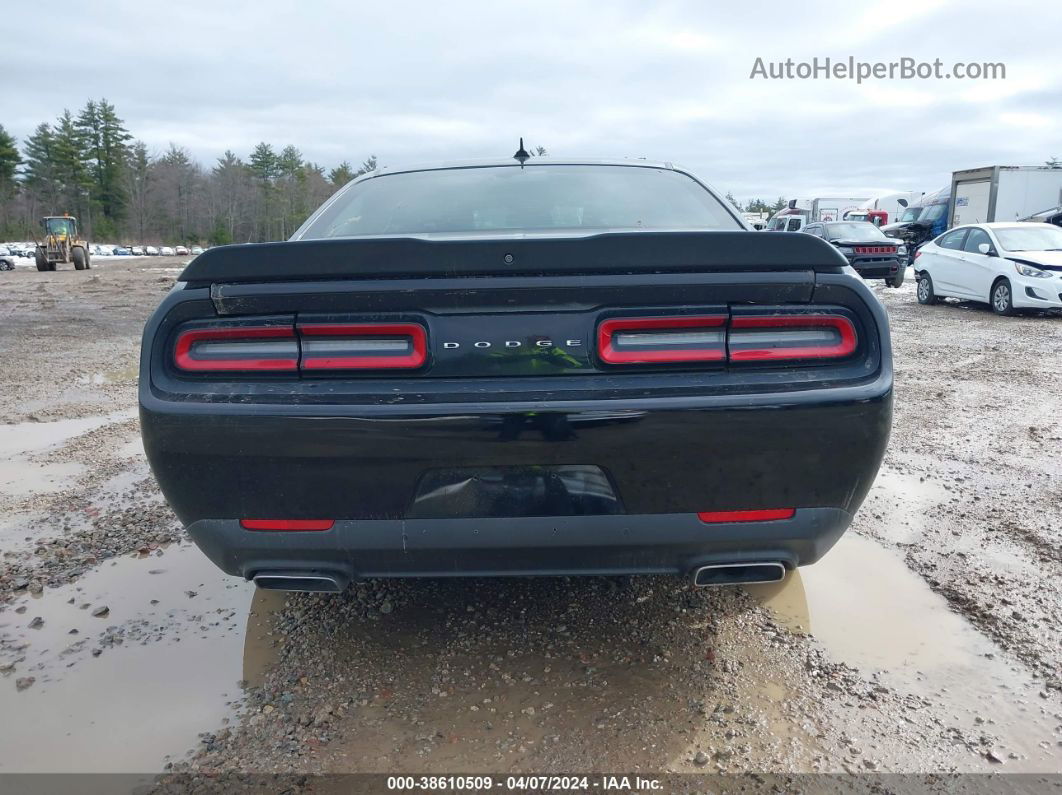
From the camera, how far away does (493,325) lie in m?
1.92

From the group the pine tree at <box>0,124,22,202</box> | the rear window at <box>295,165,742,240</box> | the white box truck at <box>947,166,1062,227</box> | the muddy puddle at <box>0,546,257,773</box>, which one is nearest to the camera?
the muddy puddle at <box>0,546,257,773</box>

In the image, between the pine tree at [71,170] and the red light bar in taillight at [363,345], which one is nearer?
the red light bar in taillight at [363,345]

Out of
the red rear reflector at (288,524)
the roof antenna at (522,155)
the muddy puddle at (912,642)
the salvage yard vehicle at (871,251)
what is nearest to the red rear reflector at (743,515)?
the muddy puddle at (912,642)

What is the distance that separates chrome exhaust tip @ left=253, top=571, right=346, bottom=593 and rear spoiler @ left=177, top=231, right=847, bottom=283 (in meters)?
0.77

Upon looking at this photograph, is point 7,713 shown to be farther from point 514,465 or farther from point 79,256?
point 79,256

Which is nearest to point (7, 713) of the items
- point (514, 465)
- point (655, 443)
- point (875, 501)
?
point (514, 465)

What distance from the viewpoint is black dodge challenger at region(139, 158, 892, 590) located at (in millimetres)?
1869

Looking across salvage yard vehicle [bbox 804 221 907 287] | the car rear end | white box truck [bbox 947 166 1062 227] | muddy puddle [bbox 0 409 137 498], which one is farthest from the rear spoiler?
white box truck [bbox 947 166 1062 227]

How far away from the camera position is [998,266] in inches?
462

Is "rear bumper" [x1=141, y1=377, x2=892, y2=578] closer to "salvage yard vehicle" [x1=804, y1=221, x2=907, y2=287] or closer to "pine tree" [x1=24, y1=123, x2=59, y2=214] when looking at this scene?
"salvage yard vehicle" [x1=804, y1=221, x2=907, y2=287]

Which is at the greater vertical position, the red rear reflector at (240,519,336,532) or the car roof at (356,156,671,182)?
the car roof at (356,156,671,182)

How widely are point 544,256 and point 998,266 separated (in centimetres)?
1223

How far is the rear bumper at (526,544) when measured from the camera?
6.35 ft

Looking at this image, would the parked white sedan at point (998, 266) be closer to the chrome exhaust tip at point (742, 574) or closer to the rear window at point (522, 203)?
the rear window at point (522, 203)
